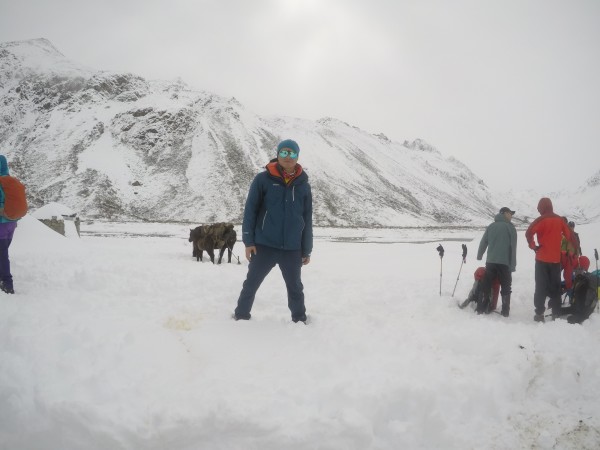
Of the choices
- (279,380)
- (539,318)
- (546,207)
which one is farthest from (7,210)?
(546,207)

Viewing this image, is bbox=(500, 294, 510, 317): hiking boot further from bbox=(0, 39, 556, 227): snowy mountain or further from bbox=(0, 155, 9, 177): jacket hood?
bbox=(0, 39, 556, 227): snowy mountain

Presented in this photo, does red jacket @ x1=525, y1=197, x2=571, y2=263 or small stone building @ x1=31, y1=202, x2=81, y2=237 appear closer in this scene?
red jacket @ x1=525, y1=197, x2=571, y2=263

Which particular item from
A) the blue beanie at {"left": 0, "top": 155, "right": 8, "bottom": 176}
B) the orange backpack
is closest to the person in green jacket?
the orange backpack

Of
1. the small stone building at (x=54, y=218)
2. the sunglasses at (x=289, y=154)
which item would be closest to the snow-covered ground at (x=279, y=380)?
the sunglasses at (x=289, y=154)

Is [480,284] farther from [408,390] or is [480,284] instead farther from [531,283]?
[408,390]

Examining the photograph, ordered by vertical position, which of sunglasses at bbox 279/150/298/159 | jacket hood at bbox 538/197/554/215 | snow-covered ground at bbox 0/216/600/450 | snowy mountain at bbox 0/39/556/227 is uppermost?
snowy mountain at bbox 0/39/556/227

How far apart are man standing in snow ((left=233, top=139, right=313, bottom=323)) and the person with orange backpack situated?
3.55 m

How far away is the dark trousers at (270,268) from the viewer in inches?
189

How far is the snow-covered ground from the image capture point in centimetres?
287

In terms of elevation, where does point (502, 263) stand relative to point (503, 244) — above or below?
below

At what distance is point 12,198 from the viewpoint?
545cm

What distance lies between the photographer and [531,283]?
27.0ft

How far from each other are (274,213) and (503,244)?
4.19 m

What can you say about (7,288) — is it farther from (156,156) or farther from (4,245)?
(156,156)
